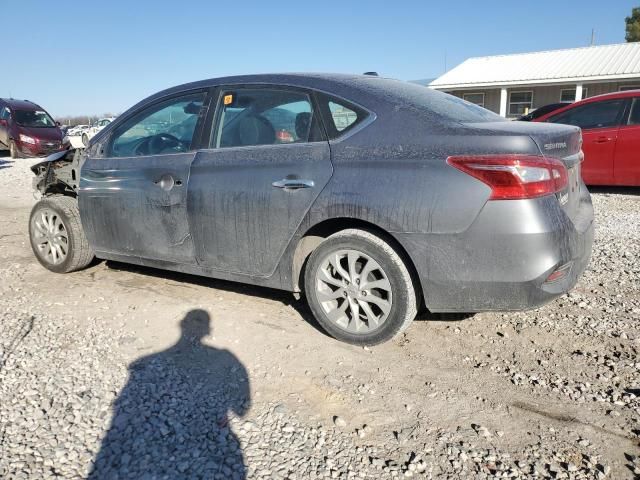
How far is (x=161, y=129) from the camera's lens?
4.14 metres

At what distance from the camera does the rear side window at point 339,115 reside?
3205 millimetres

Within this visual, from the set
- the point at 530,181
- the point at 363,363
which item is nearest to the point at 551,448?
the point at 363,363

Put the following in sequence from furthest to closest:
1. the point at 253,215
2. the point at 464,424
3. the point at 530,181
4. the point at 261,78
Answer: the point at 261,78
the point at 253,215
the point at 530,181
the point at 464,424

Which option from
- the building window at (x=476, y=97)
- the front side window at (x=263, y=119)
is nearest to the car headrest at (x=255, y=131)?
the front side window at (x=263, y=119)

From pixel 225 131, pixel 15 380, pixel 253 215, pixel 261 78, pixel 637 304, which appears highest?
pixel 261 78

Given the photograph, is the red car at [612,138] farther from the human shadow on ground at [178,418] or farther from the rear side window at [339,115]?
the human shadow on ground at [178,418]

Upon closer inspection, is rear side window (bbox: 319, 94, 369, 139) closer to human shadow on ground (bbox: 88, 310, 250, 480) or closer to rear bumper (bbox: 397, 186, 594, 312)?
rear bumper (bbox: 397, 186, 594, 312)

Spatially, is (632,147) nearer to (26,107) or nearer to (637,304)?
(637,304)

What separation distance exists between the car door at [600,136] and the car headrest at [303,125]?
6134mm

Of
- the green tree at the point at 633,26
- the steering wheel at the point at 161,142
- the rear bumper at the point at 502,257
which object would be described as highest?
the green tree at the point at 633,26

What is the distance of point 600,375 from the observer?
2922 millimetres

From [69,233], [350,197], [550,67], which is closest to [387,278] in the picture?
[350,197]

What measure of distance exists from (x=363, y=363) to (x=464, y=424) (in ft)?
2.49

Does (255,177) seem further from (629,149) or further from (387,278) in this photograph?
(629,149)
